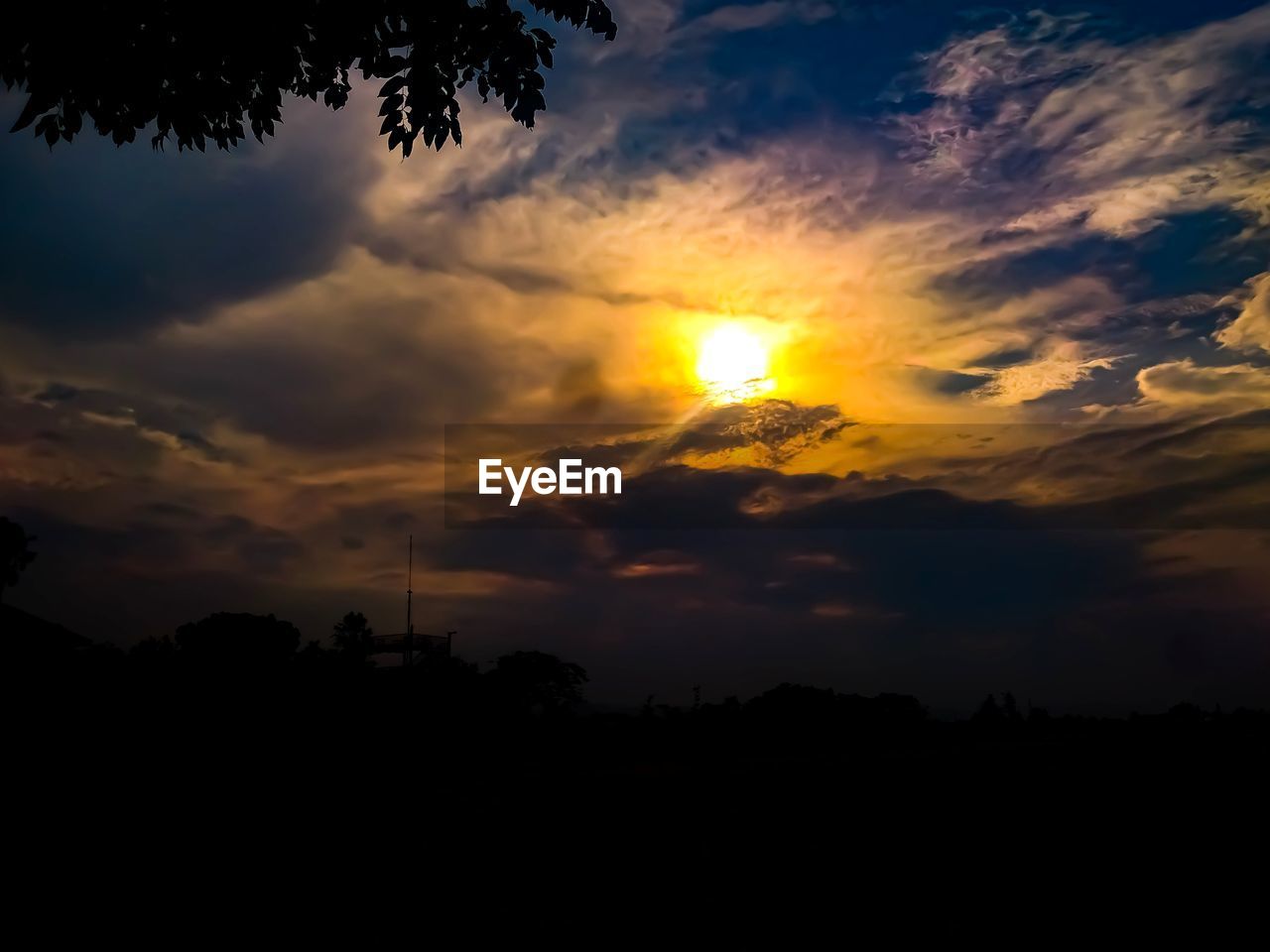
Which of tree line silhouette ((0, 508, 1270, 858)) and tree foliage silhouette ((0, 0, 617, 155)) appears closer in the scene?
tree foliage silhouette ((0, 0, 617, 155))

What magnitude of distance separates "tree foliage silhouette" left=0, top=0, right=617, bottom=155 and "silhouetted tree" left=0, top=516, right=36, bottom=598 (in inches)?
2446

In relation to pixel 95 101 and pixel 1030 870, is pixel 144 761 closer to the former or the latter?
pixel 95 101

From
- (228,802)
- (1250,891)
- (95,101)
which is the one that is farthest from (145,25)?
(1250,891)

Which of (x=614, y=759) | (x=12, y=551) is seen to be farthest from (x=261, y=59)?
(x=12, y=551)

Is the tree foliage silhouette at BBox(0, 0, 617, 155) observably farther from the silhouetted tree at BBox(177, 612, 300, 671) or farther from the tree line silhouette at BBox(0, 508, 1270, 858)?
the silhouetted tree at BBox(177, 612, 300, 671)

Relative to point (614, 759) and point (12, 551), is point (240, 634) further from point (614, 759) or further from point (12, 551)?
point (614, 759)

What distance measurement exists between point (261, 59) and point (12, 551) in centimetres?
6457

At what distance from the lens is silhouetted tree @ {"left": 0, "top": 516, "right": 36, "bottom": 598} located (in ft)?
193

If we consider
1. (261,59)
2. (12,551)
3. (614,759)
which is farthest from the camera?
(12,551)

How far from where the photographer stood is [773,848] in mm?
7480

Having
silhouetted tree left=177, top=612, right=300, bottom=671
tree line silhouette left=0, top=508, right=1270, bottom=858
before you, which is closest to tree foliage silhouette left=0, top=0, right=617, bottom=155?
tree line silhouette left=0, top=508, right=1270, bottom=858

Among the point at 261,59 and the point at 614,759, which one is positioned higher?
the point at 261,59

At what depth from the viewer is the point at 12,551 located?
59844 mm

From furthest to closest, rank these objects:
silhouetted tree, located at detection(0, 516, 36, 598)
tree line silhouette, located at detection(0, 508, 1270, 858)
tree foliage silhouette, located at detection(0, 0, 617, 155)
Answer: silhouetted tree, located at detection(0, 516, 36, 598) < tree line silhouette, located at detection(0, 508, 1270, 858) < tree foliage silhouette, located at detection(0, 0, 617, 155)
